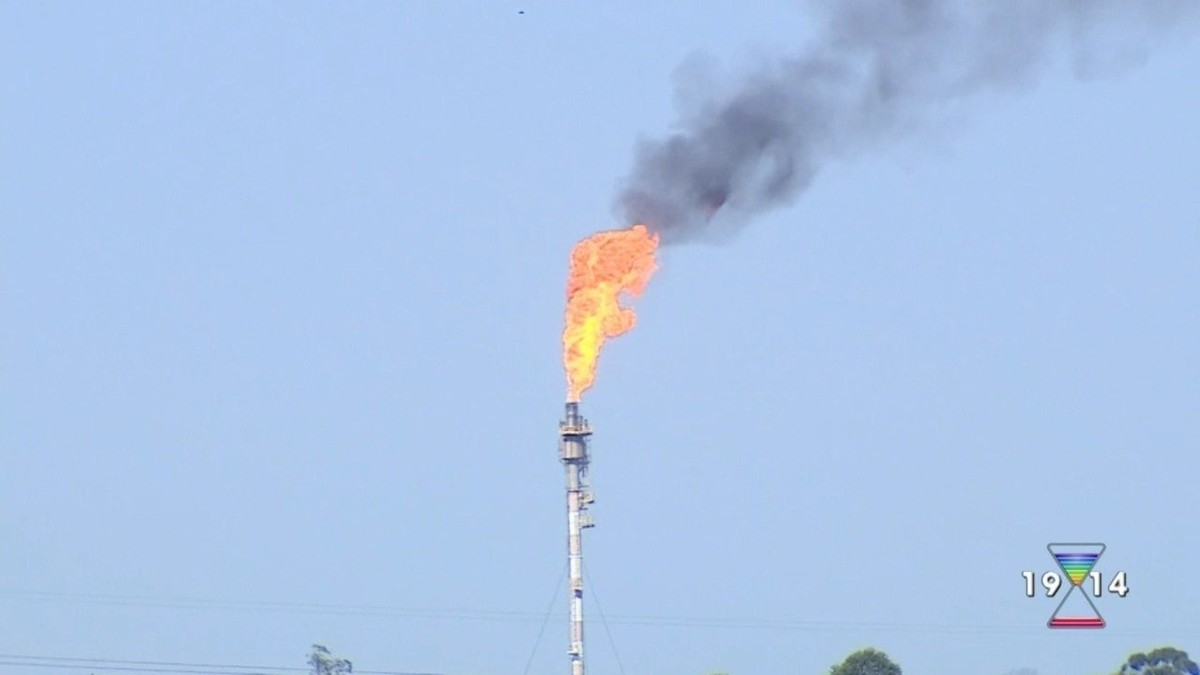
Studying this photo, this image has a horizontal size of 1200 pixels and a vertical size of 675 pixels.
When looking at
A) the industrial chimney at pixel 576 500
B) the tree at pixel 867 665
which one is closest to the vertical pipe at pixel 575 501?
the industrial chimney at pixel 576 500

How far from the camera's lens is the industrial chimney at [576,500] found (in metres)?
131

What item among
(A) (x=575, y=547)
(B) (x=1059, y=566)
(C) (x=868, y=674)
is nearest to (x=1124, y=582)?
(B) (x=1059, y=566)

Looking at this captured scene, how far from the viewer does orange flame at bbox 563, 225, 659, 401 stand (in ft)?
399

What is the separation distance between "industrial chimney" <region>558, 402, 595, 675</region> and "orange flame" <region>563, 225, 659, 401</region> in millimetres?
3797

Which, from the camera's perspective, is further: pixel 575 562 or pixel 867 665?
pixel 867 665

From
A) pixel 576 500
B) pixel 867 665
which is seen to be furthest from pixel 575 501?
pixel 867 665

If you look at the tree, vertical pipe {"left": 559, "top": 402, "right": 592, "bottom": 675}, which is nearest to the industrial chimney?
vertical pipe {"left": 559, "top": 402, "right": 592, "bottom": 675}

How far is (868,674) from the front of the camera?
7229 inches

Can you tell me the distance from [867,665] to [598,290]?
66777 millimetres

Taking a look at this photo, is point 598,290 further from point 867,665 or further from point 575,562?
point 867,665

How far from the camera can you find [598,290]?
407 feet

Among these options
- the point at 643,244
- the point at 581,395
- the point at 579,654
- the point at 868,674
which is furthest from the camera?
the point at 868,674

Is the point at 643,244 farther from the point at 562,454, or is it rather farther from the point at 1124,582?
the point at 1124,582

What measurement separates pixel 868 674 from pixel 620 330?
64819 millimetres
